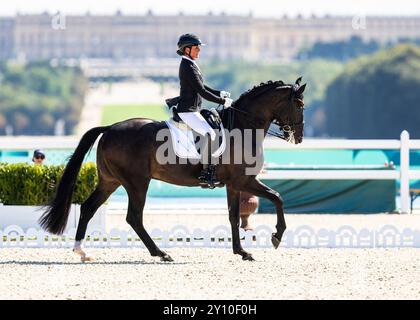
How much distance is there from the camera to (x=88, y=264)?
1177 centimetres

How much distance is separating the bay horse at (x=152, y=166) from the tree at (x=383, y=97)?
190ft

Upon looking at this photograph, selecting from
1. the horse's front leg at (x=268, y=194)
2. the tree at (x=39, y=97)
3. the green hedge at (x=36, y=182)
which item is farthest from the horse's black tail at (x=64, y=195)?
the tree at (x=39, y=97)

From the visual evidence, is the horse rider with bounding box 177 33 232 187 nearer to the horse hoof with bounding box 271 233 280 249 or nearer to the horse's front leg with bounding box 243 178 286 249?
the horse's front leg with bounding box 243 178 286 249

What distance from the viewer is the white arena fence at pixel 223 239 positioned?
13133 millimetres

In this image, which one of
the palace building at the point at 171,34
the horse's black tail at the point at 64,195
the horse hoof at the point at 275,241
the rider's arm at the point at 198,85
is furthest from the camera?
the palace building at the point at 171,34

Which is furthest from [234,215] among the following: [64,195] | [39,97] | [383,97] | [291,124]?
[39,97]

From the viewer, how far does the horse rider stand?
39.5 feet

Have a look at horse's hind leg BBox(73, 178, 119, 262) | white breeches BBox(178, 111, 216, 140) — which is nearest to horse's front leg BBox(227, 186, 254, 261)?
white breeches BBox(178, 111, 216, 140)

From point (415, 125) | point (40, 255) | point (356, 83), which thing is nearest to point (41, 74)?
point (356, 83)

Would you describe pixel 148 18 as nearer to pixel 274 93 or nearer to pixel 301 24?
pixel 301 24

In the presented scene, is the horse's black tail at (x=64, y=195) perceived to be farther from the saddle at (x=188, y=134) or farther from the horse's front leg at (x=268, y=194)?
the horse's front leg at (x=268, y=194)

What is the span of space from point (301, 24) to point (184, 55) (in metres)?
161

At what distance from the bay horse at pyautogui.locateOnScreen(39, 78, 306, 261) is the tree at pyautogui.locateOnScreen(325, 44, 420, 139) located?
57.9 m

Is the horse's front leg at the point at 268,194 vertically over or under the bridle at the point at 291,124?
under
